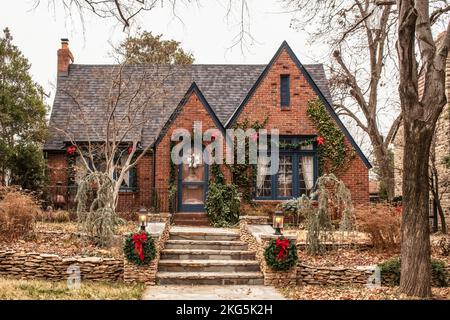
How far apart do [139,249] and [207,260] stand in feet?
A: 6.60

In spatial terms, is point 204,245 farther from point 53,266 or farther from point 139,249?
point 53,266

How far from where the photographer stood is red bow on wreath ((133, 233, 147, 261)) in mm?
11109

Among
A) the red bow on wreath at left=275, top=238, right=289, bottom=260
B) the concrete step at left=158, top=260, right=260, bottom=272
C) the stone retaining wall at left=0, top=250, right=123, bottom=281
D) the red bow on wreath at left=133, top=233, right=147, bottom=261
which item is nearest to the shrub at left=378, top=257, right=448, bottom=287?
the red bow on wreath at left=275, top=238, right=289, bottom=260

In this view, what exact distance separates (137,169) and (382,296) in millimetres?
12968

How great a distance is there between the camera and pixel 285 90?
19922 millimetres

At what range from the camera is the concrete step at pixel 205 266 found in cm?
1205

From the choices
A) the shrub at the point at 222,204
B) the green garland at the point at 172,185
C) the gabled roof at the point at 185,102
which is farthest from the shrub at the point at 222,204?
the gabled roof at the point at 185,102

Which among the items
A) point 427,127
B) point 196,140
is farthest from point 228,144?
point 427,127

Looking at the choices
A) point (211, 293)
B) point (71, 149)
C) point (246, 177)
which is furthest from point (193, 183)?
point (211, 293)

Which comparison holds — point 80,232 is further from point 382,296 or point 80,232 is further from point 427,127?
point 427,127

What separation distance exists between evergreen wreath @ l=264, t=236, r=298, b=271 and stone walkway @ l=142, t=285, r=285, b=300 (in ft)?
1.75

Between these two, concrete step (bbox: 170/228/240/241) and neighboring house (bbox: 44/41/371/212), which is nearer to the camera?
concrete step (bbox: 170/228/240/241)

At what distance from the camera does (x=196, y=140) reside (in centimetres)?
1884

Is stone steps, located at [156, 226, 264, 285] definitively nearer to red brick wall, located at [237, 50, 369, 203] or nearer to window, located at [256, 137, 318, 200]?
window, located at [256, 137, 318, 200]
